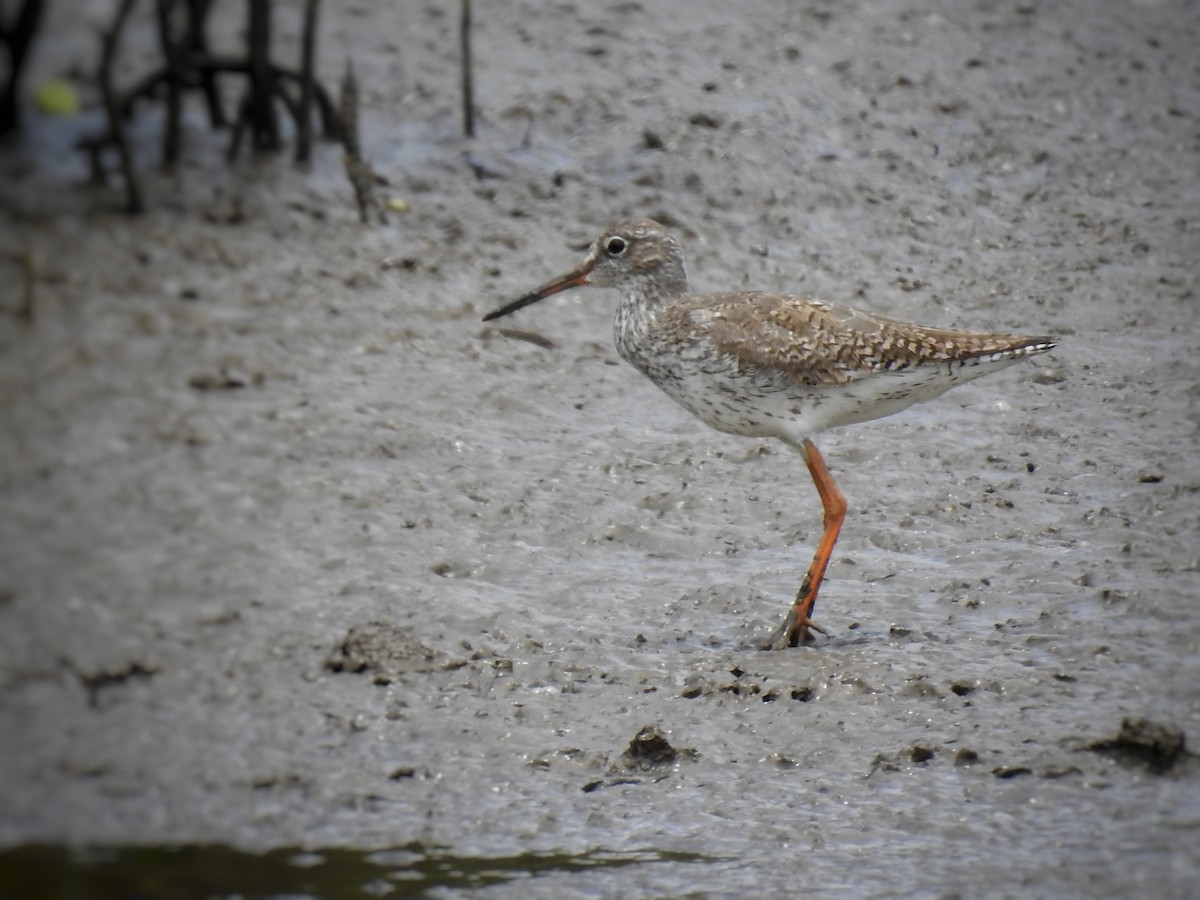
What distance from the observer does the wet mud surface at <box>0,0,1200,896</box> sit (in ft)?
17.0

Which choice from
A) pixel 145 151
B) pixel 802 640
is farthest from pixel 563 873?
pixel 145 151

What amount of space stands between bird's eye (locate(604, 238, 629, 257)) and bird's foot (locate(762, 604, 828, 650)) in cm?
210

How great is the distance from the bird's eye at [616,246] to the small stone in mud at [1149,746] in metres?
3.33

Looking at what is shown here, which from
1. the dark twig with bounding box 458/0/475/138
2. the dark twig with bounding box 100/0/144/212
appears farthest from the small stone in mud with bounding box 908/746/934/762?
the dark twig with bounding box 458/0/475/138

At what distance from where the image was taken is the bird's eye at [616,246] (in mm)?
7574

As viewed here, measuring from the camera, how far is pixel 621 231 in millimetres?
7617

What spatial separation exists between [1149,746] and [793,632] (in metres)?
1.49

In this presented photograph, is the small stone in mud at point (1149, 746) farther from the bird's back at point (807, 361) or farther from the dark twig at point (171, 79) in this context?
the dark twig at point (171, 79)

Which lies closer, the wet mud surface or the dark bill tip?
the wet mud surface

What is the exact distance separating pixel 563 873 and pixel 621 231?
11.8 feet

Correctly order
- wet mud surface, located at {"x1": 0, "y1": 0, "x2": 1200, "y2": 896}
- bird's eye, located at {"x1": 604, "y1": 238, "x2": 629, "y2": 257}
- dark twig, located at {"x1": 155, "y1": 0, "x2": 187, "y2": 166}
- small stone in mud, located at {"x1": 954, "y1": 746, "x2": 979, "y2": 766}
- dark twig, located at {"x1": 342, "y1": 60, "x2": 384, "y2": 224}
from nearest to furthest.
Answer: wet mud surface, located at {"x1": 0, "y1": 0, "x2": 1200, "y2": 896}
small stone in mud, located at {"x1": 954, "y1": 746, "x2": 979, "y2": 766}
bird's eye, located at {"x1": 604, "y1": 238, "x2": 629, "y2": 257}
dark twig, located at {"x1": 155, "y1": 0, "x2": 187, "y2": 166}
dark twig, located at {"x1": 342, "y1": 60, "x2": 384, "y2": 224}

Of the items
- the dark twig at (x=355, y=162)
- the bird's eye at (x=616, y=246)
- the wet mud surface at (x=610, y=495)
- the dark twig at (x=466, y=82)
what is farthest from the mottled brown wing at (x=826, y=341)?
the dark twig at (x=466, y=82)

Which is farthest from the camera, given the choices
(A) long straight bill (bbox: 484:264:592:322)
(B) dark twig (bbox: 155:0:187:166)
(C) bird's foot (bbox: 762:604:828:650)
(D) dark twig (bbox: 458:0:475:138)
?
(D) dark twig (bbox: 458:0:475:138)

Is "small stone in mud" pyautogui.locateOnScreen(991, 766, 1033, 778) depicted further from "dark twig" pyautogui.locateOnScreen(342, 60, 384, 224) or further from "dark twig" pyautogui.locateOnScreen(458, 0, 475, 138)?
"dark twig" pyautogui.locateOnScreen(458, 0, 475, 138)
